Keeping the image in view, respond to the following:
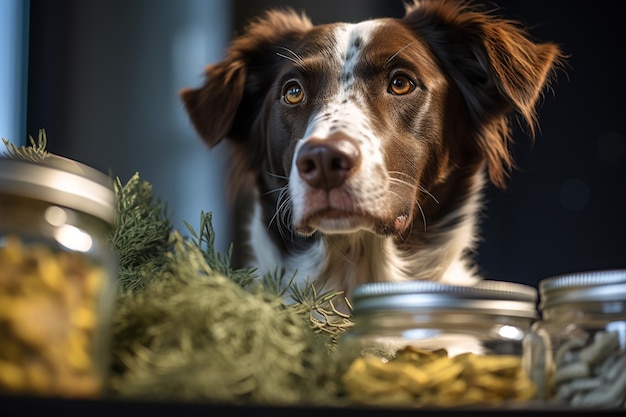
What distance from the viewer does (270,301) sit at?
26.7 inches

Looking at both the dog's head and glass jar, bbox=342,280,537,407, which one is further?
the dog's head

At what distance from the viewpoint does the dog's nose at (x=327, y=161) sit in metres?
1.06

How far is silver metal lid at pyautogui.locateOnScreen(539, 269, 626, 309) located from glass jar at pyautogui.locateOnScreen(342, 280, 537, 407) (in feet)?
0.07

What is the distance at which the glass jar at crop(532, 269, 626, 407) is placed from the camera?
1.95 ft

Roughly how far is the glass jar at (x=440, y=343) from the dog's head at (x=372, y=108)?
1.51ft

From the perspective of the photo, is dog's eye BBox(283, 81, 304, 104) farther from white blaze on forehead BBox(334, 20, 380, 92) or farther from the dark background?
the dark background

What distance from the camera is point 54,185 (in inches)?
21.5

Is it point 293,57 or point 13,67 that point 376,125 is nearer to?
point 293,57

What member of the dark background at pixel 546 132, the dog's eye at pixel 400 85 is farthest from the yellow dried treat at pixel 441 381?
the dark background at pixel 546 132

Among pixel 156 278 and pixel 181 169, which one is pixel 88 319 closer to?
pixel 156 278

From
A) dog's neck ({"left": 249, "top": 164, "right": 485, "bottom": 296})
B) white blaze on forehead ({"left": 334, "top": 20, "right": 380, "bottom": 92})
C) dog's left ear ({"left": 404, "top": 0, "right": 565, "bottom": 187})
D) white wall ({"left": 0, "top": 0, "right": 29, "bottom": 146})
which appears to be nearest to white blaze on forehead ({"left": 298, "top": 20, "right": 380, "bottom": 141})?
white blaze on forehead ({"left": 334, "top": 20, "right": 380, "bottom": 92})

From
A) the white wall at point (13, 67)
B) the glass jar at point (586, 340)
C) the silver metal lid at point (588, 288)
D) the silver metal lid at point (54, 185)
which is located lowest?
the glass jar at point (586, 340)

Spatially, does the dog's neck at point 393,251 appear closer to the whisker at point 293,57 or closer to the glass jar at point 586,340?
the whisker at point 293,57

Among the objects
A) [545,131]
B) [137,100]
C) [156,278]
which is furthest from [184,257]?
[137,100]
